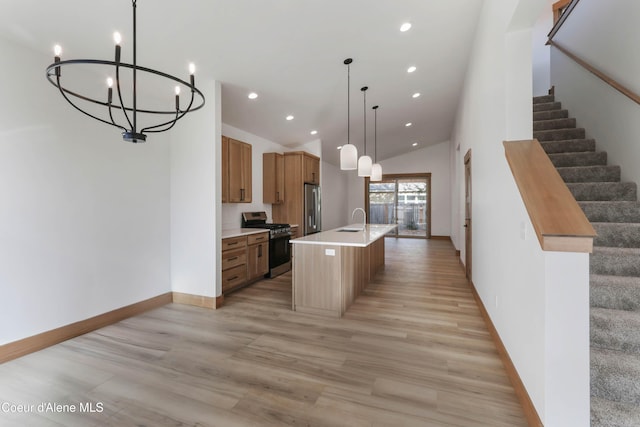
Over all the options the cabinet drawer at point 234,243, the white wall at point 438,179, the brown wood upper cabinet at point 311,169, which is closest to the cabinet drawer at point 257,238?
the cabinet drawer at point 234,243

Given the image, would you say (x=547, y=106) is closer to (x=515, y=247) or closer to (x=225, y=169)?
(x=515, y=247)

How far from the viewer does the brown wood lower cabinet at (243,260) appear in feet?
13.0

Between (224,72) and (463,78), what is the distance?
13.3 feet

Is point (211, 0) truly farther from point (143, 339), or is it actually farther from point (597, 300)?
point (597, 300)

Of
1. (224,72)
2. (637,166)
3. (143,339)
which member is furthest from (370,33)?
(143,339)

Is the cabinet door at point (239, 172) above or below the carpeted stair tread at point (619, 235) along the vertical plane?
above

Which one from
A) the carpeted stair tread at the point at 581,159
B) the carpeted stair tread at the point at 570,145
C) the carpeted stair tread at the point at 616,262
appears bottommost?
the carpeted stair tread at the point at 616,262

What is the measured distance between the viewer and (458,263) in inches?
236

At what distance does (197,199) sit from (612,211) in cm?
431

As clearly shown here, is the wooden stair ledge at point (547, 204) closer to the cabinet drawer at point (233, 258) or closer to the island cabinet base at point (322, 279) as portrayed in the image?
the island cabinet base at point (322, 279)

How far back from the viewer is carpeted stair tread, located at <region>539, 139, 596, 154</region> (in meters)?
3.31

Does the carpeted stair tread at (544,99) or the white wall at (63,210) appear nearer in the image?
the white wall at (63,210)

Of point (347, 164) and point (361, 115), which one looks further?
point (361, 115)

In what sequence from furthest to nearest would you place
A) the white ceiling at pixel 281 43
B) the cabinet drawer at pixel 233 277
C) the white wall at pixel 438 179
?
the white wall at pixel 438 179
the cabinet drawer at pixel 233 277
the white ceiling at pixel 281 43
